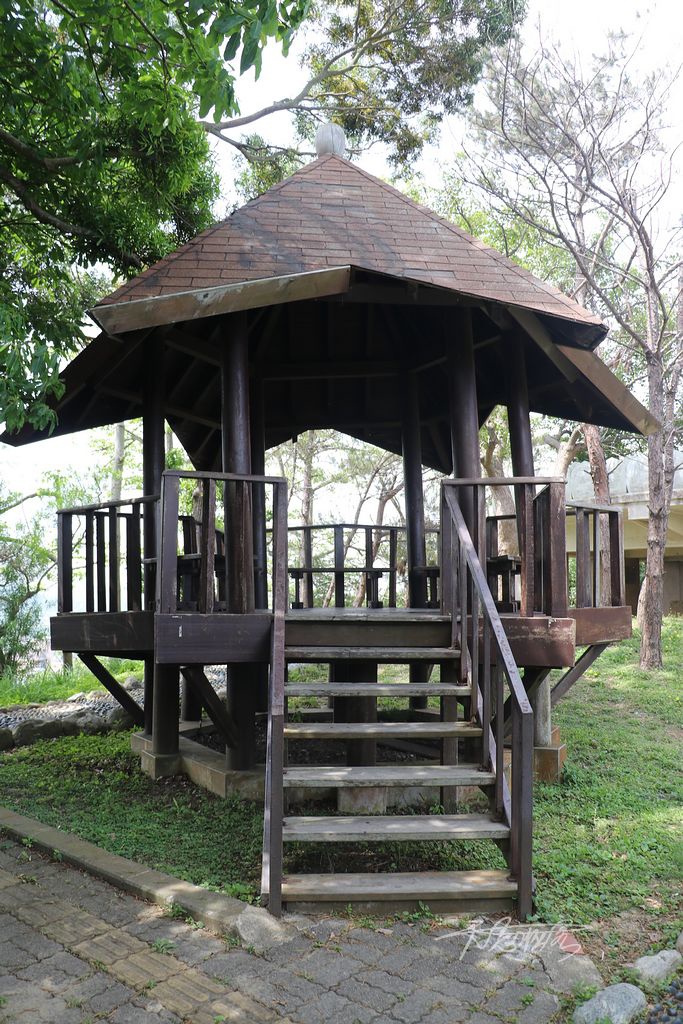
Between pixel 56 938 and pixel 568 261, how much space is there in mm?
18148

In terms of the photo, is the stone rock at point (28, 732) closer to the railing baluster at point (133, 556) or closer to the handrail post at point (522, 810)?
the railing baluster at point (133, 556)

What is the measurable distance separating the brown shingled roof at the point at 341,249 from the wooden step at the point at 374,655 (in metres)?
2.68

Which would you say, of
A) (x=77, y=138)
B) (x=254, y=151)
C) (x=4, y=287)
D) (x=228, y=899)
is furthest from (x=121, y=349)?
(x=254, y=151)

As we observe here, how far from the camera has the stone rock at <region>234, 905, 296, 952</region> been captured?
3691 millimetres

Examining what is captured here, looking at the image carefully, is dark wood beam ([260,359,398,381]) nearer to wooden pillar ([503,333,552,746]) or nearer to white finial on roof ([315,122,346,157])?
wooden pillar ([503,333,552,746])

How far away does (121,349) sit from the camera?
7.14 metres

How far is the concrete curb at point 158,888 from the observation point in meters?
3.79

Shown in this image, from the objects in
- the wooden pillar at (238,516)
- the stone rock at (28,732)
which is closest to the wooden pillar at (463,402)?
the wooden pillar at (238,516)

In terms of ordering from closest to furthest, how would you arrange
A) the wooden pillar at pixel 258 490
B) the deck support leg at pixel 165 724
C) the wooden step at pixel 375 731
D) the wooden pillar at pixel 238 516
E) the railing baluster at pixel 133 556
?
the wooden step at pixel 375 731 < the wooden pillar at pixel 238 516 < the railing baluster at pixel 133 556 < the deck support leg at pixel 165 724 < the wooden pillar at pixel 258 490

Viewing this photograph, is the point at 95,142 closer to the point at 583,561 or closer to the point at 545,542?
the point at 545,542

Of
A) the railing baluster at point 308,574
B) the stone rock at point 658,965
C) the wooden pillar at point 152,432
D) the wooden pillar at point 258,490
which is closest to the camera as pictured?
the stone rock at point 658,965

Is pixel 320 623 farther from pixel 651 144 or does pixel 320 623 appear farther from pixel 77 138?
pixel 651 144

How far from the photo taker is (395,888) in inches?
160

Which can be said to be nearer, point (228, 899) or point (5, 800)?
point (228, 899)
